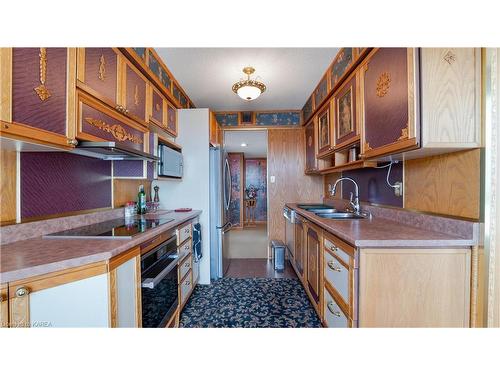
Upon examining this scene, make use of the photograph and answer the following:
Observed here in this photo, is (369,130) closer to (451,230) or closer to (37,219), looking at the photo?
(451,230)

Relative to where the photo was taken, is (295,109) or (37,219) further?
(295,109)

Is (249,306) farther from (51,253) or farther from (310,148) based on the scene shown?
(310,148)

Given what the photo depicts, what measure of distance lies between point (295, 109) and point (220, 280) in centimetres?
298

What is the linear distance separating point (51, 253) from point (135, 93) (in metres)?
1.36

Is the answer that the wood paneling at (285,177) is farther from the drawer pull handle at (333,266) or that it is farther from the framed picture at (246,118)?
the drawer pull handle at (333,266)

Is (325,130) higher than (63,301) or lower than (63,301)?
higher

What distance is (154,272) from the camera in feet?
4.40

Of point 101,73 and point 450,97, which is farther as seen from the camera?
point 101,73

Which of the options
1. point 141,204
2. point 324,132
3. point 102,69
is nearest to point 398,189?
point 324,132

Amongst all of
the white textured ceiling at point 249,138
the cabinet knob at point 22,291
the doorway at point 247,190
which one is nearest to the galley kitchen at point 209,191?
the cabinet knob at point 22,291

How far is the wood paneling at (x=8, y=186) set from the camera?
1.06 metres

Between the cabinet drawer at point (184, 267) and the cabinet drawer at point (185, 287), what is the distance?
64mm

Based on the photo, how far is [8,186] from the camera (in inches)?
42.7
